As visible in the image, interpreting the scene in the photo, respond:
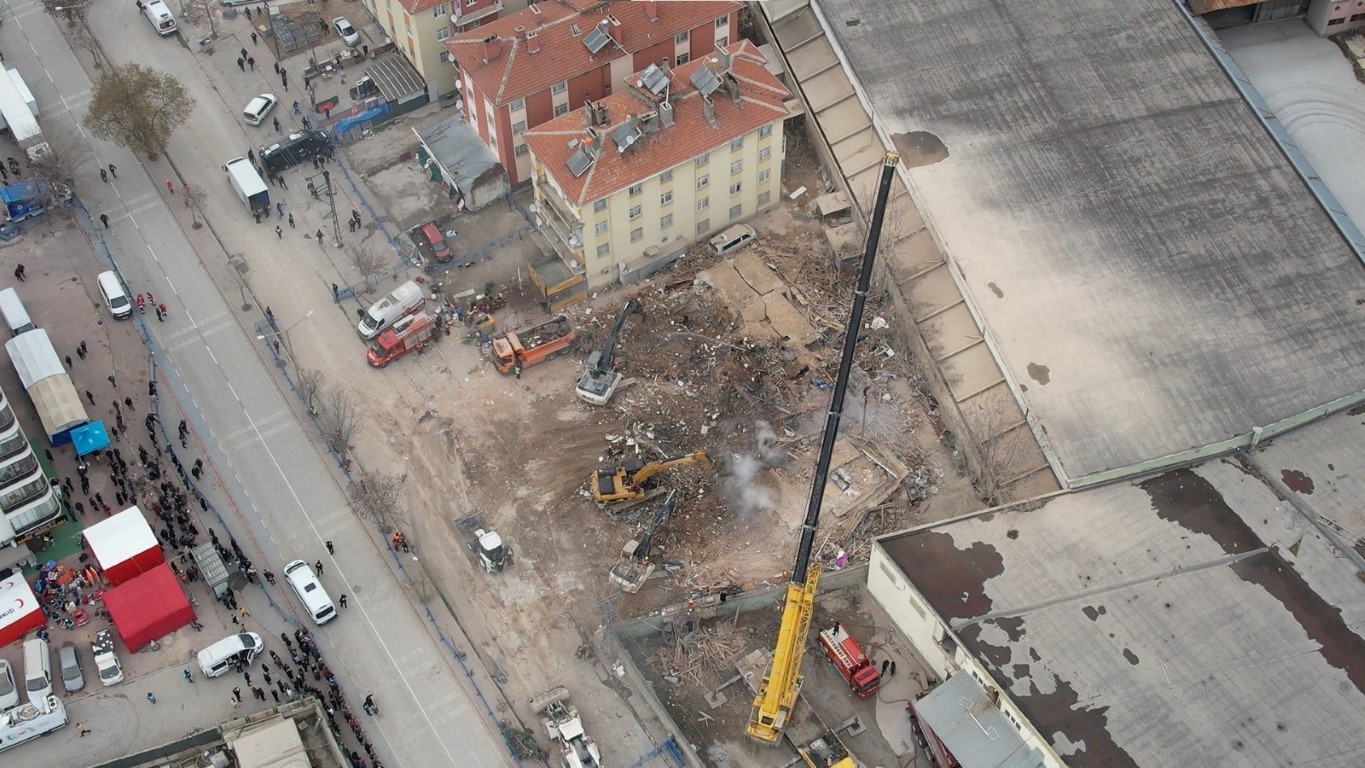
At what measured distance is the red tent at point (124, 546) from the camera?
242 feet

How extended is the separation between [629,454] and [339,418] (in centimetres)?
1666

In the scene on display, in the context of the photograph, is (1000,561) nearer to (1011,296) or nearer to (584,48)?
(1011,296)

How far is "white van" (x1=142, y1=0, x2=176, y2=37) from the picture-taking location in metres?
105

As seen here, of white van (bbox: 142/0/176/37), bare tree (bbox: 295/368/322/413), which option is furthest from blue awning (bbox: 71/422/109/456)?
white van (bbox: 142/0/176/37)

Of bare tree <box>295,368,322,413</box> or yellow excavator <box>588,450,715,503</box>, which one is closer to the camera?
yellow excavator <box>588,450,715,503</box>

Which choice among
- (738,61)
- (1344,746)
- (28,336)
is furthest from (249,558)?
(1344,746)

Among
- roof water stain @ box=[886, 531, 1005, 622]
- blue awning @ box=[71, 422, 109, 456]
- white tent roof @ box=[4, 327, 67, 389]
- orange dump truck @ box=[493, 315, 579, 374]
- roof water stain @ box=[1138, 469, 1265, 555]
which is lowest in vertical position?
roof water stain @ box=[1138, 469, 1265, 555]

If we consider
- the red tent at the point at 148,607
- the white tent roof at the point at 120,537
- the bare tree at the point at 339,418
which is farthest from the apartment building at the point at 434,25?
the red tent at the point at 148,607

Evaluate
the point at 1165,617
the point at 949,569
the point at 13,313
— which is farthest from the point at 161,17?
the point at 1165,617

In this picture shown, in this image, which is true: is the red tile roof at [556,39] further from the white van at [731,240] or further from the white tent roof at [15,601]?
the white tent roof at [15,601]

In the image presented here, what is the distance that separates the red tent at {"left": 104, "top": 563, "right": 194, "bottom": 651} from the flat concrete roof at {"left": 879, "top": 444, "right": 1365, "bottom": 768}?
3710cm

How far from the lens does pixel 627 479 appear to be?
7800 centimetres

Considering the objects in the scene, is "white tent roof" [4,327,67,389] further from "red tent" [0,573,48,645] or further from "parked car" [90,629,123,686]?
"parked car" [90,629,123,686]

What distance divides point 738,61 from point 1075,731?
4620 cm
